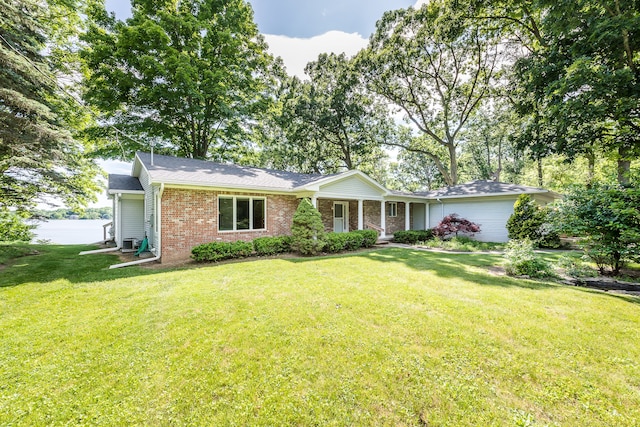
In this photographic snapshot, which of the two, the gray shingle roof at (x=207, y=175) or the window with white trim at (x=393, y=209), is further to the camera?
the window with white trim at (x=393, y=209)

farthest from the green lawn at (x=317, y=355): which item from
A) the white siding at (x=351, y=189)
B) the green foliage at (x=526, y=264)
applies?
the white siding at (x=351, y=189)

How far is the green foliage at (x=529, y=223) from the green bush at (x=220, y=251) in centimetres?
1293

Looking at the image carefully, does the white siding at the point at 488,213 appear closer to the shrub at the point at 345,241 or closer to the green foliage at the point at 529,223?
the green foliage at the point at 529,223

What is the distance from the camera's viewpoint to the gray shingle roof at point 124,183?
12017mm

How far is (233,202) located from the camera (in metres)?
10.7

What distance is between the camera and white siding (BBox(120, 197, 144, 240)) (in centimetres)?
1232

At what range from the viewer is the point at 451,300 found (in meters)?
5.13

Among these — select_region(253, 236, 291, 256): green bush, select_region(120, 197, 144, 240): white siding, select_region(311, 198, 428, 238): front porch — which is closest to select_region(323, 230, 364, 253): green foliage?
select_region(311, 198, 428, 238): front porch

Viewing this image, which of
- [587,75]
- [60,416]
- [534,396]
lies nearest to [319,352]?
[534,396]

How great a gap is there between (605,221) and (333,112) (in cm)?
1823

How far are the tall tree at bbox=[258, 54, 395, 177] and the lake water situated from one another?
51.4ft

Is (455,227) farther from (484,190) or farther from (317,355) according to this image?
(317,355)

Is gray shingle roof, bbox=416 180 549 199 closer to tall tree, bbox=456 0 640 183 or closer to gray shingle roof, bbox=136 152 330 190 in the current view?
tall tree, bbox=456 0 640 183

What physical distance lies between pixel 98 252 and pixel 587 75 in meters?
20.4
